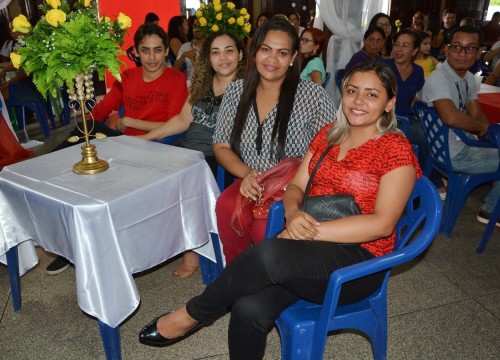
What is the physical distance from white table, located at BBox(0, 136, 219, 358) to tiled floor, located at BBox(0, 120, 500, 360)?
0.89 feet

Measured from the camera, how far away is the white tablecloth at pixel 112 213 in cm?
154

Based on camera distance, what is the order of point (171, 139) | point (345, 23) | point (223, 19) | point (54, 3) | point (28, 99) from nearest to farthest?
point (54, 3), point (171, 139), point (223, 19), point (28, 99), point (345, 23)

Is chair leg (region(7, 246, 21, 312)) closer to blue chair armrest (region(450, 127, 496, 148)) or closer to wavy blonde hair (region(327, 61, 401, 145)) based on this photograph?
wavy blonde hair (region(327, 61, 401, 145))

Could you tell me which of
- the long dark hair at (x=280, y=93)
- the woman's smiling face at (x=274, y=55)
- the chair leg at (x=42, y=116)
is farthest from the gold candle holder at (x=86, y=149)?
the chair leg at (x=42, y=116)

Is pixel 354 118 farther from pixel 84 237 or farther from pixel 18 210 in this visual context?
pixel 18 210

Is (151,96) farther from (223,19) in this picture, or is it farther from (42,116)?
(42,116)

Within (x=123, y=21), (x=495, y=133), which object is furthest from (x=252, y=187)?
(x=495, y=133)

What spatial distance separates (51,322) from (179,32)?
4.76 m

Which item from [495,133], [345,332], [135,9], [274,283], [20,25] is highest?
[135,9]

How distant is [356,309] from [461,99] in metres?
1.91

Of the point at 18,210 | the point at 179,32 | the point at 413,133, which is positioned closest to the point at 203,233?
the point at 18,210

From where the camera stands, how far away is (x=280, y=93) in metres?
2.11

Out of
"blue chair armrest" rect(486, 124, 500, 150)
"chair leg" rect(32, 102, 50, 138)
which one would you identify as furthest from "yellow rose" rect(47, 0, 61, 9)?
"chair leg" rect(32, 102, 50, 138)

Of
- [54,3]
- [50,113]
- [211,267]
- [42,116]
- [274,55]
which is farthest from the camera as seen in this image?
[50,113]
